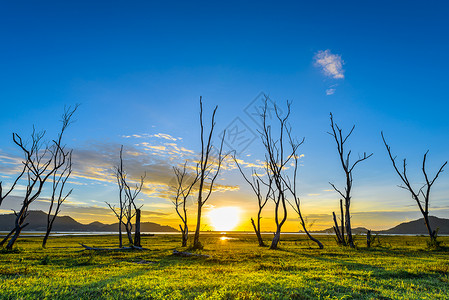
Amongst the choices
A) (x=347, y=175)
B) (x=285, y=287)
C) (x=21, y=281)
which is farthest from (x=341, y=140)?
(x=21, y=281)

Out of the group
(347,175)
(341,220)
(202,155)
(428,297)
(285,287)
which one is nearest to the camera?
(428,297)

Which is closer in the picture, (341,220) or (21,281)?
(21,281)

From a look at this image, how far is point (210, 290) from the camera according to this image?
6.62 meters

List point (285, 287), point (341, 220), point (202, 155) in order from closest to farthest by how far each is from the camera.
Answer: point (285, 287) → point (202, 155) → point (341, 220)

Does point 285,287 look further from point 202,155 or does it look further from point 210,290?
point 202,155

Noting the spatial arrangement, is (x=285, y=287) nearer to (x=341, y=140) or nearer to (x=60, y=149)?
(x=341, y=140)

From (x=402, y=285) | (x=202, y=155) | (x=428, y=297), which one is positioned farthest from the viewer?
(x=202, y=155)

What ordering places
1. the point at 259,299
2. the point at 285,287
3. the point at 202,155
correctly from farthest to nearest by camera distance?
the point at 202,155, the point at 285,287, the point at 259,299

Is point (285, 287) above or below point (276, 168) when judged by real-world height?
below

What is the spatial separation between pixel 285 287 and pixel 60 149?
2514cm

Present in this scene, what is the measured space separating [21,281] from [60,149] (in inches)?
789

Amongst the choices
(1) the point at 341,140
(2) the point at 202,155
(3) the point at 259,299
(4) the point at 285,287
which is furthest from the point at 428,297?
(1) the point at 341,140

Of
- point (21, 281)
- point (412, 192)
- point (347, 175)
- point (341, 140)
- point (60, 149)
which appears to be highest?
point (341, 140)

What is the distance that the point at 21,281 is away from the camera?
7.59m
